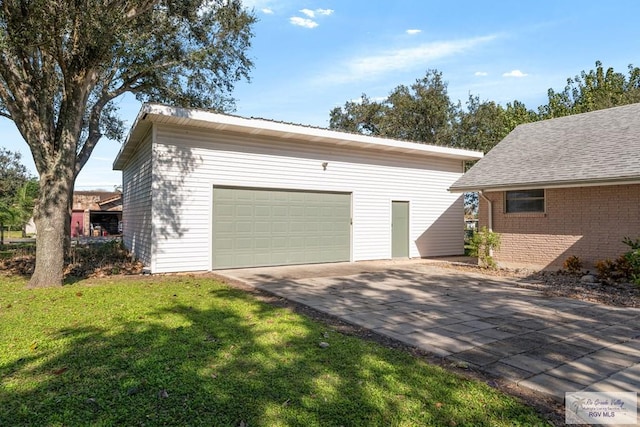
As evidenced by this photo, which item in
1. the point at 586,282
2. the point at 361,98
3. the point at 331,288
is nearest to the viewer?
the point at 331,288

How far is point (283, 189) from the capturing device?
1073 centimetres

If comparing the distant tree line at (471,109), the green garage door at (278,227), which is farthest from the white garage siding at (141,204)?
the distant tree line at (471,109)

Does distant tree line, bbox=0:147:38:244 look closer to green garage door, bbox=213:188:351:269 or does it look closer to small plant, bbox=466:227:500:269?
green garage door, bbox=213:188:351:269

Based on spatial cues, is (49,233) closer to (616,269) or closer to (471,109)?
(616,269)

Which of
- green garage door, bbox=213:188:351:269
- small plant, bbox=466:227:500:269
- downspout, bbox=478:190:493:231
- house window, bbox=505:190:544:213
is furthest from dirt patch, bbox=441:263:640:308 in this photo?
green garage door, bbox=213:188:351:269

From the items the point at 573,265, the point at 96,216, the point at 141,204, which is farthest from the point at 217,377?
the point at 96,216

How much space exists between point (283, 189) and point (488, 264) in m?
6.01

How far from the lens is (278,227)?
10.7m

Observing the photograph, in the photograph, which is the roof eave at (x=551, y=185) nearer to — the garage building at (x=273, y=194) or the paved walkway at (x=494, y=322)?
the garage building at (x=273, y=194)

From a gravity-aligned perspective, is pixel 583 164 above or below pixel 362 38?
below

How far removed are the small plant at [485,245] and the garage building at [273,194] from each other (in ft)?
8.63

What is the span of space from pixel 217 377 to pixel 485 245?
9364 millimetres

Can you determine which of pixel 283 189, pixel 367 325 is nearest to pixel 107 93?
pixel 283 189

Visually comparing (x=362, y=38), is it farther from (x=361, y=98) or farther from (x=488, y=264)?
(x=361, y=98)
